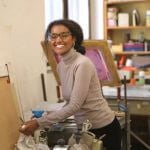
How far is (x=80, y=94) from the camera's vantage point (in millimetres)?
1989

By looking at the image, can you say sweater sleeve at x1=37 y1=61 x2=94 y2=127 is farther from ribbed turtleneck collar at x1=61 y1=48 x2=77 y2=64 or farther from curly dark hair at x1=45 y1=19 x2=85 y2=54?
curly dark hair at x1=45 y1=19 x2=85 y2=54

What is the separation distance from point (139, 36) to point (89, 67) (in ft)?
10.2

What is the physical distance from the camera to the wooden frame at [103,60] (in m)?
2.58

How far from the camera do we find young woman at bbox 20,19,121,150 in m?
1.99

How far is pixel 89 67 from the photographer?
2031mm

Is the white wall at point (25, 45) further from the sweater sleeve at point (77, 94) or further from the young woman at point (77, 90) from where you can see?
the sweater sleeve at point (77, 94)

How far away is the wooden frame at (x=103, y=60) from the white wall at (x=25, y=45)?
1.55 ft

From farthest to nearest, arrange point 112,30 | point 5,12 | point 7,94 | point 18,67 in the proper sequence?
point 112,30, point 18,67, point 5,12, point 7,94

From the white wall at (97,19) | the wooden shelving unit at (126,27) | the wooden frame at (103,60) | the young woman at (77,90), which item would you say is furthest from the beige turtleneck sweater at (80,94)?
the white wall at (97,19)

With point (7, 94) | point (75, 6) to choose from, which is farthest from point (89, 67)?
point (75, 6)

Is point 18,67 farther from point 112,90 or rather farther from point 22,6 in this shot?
point 112,90

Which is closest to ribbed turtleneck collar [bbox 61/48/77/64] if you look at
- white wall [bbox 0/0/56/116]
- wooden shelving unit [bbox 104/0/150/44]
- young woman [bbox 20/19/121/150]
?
young woman [bbox 20/19/121/150]

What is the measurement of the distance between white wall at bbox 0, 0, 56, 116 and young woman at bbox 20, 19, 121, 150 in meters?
0.42

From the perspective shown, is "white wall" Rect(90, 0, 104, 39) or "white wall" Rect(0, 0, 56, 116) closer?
"white wall" Rect(0, 0, 56, 116)
